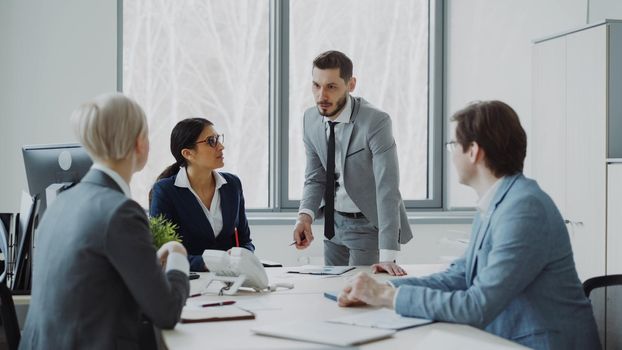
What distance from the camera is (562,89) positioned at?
488 centimetres

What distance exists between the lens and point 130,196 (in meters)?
2.01

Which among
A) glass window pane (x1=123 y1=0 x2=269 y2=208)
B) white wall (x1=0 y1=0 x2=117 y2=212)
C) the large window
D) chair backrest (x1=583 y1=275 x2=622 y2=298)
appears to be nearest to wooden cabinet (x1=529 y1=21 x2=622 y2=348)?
the large window

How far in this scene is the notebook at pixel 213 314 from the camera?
215cm

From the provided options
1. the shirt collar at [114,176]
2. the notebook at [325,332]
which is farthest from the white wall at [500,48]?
the shirt collar at [114,176]

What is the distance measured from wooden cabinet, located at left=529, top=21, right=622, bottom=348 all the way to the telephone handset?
2.64 meters

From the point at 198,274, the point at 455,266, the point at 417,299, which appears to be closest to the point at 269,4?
the point at 198,274

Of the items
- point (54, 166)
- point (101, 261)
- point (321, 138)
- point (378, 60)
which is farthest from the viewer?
point (378, 60)

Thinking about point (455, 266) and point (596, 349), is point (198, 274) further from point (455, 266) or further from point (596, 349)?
point (596, 349)

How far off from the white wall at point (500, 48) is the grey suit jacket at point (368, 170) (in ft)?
7.37

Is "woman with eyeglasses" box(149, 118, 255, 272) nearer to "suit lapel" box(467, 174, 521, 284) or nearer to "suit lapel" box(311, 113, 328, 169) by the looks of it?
"suit lapel" box(311, 113, 328, 169)

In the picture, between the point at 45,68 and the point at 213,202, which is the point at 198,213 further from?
the point at 45,68

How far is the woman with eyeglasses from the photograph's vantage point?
341 centimetres

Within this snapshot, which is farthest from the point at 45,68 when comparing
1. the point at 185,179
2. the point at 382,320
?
the point at 382,320

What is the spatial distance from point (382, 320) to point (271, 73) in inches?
144
